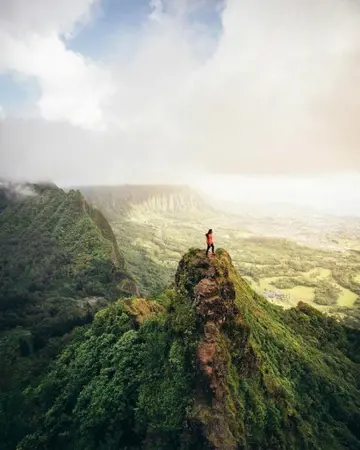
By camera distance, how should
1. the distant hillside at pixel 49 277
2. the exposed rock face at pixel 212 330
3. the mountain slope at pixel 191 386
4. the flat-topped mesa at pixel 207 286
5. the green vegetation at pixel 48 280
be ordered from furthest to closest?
the distant hillside at pixel 49 277 → the green vegetation at pixel 48 280 → the flat-topped mesa at pixel 207 286 → the mountain slope at pixel 191 386 → the exposed rock face at pixel 212 330

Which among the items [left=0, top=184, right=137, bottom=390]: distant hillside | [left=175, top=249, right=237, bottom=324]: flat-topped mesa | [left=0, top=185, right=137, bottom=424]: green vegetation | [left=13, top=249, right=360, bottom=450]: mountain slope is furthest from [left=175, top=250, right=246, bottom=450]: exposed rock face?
[left=0, top=184, right=137, bottom=390]: distant hillside

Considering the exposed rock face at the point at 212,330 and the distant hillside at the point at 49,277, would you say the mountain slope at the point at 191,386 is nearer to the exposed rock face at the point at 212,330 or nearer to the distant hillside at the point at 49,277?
the exposed rock face at the point at 212,330

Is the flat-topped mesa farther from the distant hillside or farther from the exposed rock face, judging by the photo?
the distant hillside

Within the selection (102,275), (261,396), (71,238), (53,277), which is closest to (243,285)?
(261,396)

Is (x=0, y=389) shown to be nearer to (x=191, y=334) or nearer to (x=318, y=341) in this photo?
(x=191, y=334)

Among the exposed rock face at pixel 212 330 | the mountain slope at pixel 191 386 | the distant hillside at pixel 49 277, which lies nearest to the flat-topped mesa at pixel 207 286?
the exposed rock face at pixel 212 330

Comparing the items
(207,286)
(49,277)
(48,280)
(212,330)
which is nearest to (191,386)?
(212,330)
